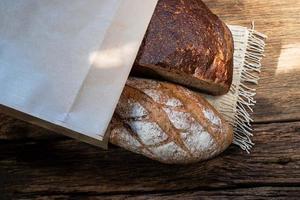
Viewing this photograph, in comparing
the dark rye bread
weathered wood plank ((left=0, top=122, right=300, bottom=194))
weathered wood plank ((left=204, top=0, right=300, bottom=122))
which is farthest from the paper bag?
weathered wood plank ((left=204, top=0, right=300, bottom=122))

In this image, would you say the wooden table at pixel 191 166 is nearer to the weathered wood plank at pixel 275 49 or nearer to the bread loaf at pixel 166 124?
the weathered wood plank at pixel 275 49

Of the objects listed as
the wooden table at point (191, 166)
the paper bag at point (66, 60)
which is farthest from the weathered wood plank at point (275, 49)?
the paper bag at point (66, 60)

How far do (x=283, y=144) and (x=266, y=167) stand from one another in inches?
3.2

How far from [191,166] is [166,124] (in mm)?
202

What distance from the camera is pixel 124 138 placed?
3.64 ft

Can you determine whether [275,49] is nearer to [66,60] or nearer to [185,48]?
[185,48]

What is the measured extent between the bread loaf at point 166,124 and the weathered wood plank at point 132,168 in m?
0.10

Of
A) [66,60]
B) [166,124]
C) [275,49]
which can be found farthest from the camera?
[275,49]

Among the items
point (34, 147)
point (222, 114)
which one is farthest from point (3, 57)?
point (222, 114)

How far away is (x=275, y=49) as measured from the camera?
1.30m

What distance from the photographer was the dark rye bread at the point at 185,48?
108cm

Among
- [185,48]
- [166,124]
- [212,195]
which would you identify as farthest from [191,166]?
[185,48]

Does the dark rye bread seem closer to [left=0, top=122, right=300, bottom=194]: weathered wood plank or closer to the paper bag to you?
the paper bag

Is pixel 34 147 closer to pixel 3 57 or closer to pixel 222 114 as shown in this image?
pixel 3 57
